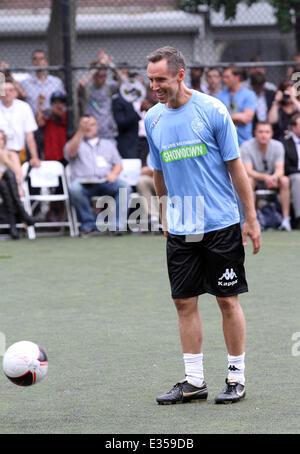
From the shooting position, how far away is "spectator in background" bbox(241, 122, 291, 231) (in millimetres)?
12711

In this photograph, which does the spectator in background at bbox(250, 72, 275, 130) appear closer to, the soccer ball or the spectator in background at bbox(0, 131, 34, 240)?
the spectator in background at bbox(0, 131, 34, 240)

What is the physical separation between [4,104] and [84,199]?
171 cm

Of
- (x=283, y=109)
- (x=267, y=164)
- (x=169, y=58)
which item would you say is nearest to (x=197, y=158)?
(x=169, y=58)

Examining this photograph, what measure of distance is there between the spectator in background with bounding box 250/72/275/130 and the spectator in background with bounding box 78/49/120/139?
1.96 m

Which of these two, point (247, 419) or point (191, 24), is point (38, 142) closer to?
point (247, 419)

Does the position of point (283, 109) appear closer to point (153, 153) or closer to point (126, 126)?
point (126, 126)

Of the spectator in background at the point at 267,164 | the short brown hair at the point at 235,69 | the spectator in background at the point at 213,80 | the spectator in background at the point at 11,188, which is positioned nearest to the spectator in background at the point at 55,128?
the spectator in background at the point at 11,188

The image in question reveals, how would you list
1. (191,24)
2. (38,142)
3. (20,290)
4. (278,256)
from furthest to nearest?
(191,24) → (38,142) → (278,256) → (20,290)

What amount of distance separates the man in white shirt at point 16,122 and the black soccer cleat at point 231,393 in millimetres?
8077

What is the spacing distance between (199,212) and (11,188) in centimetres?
746

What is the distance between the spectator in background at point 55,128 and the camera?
1321 cm

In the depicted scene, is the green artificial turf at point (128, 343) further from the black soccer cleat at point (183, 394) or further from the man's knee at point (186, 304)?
the man's knee at point (186, 304)

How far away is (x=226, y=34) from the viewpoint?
85.1 ft
